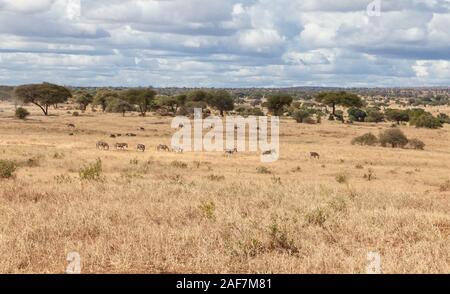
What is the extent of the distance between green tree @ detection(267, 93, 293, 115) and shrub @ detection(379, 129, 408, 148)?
1595 inches

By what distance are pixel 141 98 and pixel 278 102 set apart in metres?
23.1

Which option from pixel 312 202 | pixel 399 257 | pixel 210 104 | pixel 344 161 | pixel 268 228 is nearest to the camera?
pixel 399 257

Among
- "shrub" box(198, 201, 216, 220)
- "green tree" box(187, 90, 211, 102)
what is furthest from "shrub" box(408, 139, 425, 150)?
"green tree" box(187, 90, 211, 102)

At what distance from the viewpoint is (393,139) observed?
175ft

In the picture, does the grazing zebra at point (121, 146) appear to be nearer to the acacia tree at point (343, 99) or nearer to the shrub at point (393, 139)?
the shrub at point (393, 139)

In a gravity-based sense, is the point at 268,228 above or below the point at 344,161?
above

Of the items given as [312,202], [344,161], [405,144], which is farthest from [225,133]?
[312,202]

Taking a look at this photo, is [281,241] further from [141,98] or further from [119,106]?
[141,98]

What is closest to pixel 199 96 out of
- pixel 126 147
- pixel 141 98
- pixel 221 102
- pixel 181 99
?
pixel 181 99

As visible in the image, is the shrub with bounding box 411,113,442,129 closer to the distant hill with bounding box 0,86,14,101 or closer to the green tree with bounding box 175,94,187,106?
the green tree with bounding box 175,94,187,106

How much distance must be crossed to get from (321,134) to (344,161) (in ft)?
83.4

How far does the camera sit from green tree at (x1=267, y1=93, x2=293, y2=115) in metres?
94.0

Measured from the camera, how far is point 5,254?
7113mm
